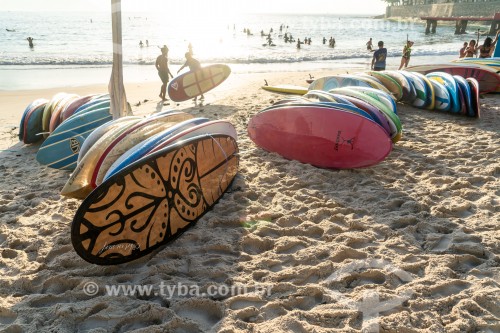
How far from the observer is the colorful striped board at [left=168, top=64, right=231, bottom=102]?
931cm

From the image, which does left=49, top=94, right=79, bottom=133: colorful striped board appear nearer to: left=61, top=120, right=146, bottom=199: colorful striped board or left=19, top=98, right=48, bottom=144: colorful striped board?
left=19, top=98, right=48, bottom=144: colorful striped board

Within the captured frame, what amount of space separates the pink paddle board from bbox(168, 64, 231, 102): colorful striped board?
494cm

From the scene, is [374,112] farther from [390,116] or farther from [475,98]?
[475,98]

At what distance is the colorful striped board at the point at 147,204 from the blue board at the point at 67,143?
225 cm

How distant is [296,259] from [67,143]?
12.0 ft

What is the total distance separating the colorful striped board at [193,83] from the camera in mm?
9312

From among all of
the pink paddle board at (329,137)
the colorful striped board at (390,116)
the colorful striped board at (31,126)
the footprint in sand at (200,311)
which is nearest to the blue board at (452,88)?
the colorful striped board at (390,116)

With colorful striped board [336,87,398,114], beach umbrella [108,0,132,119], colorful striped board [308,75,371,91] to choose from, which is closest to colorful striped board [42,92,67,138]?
beach umbrella [108,0,132,119]

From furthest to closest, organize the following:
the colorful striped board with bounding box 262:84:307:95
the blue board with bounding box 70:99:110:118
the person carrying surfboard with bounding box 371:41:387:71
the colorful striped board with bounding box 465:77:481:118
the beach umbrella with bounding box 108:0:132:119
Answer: the person carrying surfboard with bounding box 371:41:387:71 < the colorful striped board with bounding box 262:84:307:95 < the colorful striped board with bounding box 465:77:481:118 < the blue board with bounding box 70:99:110:118 < the beach umbrella with bounding box 108:0:132:119

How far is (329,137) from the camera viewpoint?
15.2 feet

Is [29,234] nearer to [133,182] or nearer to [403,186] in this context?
[133,182]

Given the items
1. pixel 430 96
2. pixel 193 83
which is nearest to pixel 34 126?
pixel 193 83

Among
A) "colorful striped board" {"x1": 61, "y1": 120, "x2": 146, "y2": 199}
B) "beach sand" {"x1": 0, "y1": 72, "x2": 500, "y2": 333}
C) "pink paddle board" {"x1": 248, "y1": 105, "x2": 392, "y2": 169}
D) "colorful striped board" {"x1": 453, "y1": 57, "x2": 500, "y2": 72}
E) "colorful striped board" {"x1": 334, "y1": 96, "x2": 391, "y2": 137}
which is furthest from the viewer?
"colorful striped board" {"x1": 453, "y1": 57, "x2": 500, "y2": 72}

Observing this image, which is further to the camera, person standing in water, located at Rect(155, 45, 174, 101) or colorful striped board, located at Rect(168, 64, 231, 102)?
person standing in water, located at Rect(155, 45, 174, 101)
